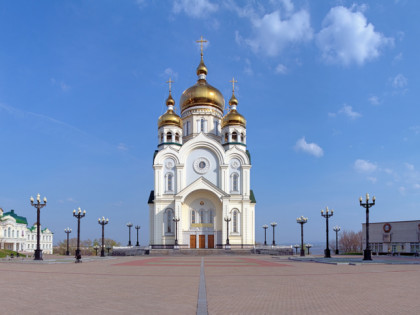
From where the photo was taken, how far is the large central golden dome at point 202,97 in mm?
51094

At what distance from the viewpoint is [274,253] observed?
40.0 meters

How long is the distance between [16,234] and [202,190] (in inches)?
1664

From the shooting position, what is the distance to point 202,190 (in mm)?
43906

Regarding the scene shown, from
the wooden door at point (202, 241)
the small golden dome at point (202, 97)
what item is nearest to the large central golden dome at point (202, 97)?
the small golden dome at point (202, 97)

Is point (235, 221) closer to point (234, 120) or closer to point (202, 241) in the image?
point (202, 241)

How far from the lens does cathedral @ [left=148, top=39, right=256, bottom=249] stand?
143 feet

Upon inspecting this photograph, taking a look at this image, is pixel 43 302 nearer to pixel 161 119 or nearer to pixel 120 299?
pixel 120 299

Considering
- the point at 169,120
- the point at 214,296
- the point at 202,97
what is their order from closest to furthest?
the point at 214,296 → the point at 169,120 → the point at 202,97

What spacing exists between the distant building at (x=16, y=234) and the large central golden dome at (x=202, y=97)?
37.7 metres

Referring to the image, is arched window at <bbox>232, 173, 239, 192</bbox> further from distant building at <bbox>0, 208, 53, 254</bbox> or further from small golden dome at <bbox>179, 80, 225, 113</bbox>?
distant building at <bbox>0, 208, 53, 254</bbox>

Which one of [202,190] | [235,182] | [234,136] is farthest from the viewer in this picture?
[234,136]

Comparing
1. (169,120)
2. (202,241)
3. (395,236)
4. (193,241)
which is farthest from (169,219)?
(395,236)

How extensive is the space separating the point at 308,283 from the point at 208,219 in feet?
106

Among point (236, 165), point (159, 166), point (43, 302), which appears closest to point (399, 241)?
point (236, 165)
